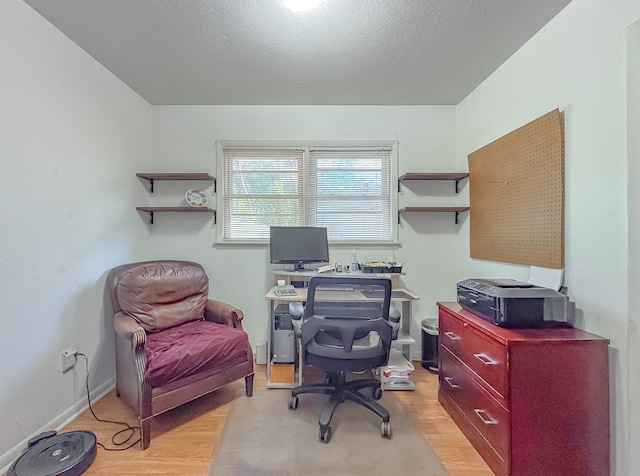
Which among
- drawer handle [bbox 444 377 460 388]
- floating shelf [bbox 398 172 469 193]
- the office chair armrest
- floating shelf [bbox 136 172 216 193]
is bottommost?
drawer handle [bbox 444 377 460 388]

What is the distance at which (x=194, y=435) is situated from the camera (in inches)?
68.9

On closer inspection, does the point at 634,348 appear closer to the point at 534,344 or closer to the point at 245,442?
the point at 534,344

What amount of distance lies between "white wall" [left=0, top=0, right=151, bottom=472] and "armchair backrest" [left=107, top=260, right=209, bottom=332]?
0.75 ft

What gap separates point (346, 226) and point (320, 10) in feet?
5.71

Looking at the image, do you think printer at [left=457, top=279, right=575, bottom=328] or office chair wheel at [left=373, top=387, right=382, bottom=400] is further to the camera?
office chair wheel at [left=373, top=387, right=382, bottom=400]

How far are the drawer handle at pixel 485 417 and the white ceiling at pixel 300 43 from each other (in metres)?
2.21

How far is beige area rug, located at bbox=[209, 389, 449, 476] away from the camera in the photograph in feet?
4.94

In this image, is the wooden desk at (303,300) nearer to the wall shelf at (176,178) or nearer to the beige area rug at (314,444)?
the beige area rug at (314,444)

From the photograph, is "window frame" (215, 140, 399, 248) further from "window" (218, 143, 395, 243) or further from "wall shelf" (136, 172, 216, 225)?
"wall shelf" (136, 172, 216, 225)

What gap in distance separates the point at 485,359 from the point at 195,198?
2597mm

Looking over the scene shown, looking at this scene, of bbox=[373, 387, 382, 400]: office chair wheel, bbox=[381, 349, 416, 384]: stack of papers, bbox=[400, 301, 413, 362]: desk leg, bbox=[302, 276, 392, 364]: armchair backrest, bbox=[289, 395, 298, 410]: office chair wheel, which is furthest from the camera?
bbox=[400, 301, 413, 362]: desk leg

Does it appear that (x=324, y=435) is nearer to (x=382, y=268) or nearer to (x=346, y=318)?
(x=346, y=318)

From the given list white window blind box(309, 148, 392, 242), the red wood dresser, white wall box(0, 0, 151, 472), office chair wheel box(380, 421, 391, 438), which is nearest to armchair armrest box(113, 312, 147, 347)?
white wall box(0, 0, 151, 472)

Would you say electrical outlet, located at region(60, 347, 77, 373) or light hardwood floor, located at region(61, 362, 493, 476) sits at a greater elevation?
electrical outlet, located at region(60, 347, 77, 373)
